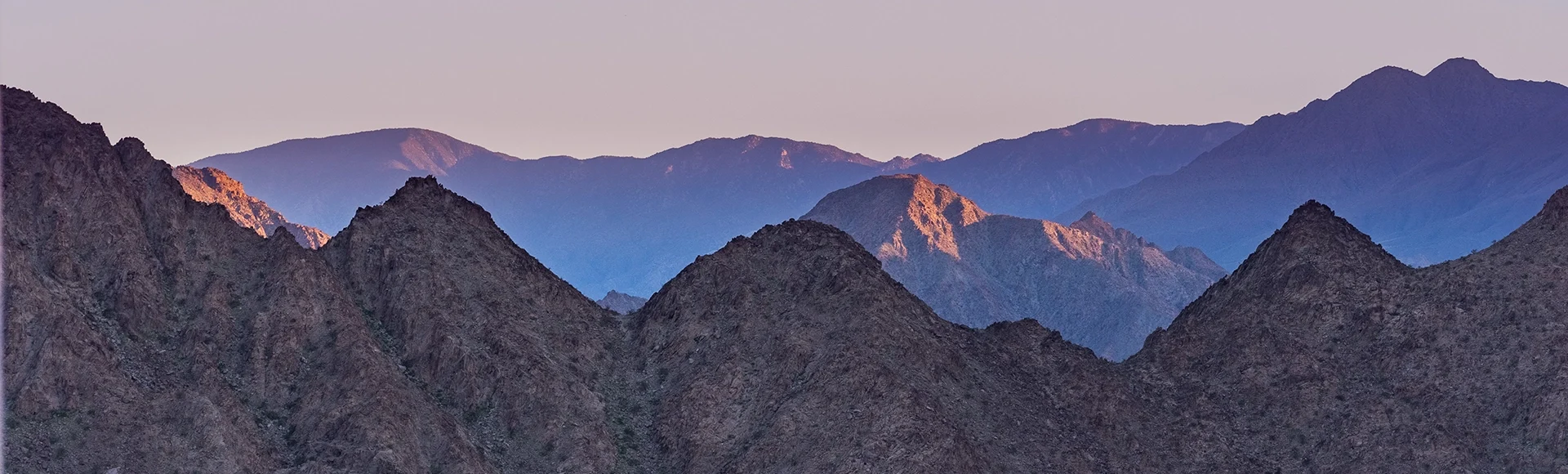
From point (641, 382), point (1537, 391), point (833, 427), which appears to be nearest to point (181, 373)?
point (641, 382)

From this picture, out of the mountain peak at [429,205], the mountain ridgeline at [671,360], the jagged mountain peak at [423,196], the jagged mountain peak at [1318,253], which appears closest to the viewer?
the mountain ridgeline at [671,360]

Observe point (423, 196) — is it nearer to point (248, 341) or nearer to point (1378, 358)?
point (248, 341)

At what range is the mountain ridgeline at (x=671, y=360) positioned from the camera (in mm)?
88062

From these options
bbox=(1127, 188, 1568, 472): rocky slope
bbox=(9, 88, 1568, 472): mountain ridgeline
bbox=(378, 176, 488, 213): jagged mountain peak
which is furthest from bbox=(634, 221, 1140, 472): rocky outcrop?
bbox=(378, 176, 488, 213): jagged mountain peak

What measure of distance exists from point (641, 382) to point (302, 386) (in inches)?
733

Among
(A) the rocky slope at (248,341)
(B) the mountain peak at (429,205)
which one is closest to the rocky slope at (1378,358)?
(A) the rocky slope at (248,341)

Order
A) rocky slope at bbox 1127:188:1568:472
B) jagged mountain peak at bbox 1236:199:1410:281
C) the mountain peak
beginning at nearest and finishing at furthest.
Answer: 1. rocky slope at bbox 1127:188:1568:472
2. the mountain peak
3. jagged mountain peak at bbox 1236:199:1410:281

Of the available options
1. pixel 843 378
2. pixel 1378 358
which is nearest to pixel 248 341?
pixel 843 378

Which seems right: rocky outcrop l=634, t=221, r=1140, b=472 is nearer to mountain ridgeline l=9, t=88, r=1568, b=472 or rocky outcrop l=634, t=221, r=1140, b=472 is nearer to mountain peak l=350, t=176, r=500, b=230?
mountain ridgeline l=9, t=88, r=1568, b=472

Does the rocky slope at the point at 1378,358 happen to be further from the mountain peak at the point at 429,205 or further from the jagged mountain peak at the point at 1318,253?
the mountain peak at the point at 429,205

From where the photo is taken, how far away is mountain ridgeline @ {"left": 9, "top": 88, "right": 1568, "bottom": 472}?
8806cm

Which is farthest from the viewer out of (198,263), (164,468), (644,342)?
(644,342)

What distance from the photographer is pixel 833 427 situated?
92.5 meters

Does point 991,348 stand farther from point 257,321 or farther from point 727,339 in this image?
point 257,321
